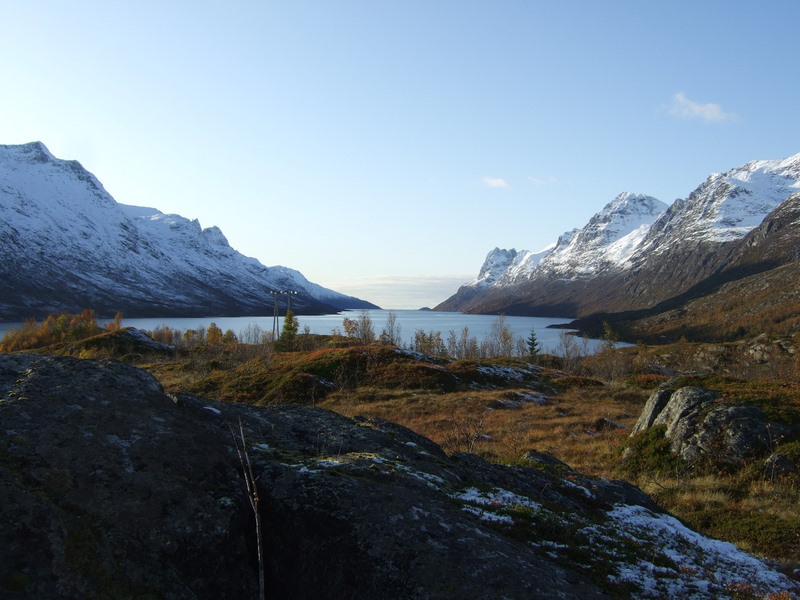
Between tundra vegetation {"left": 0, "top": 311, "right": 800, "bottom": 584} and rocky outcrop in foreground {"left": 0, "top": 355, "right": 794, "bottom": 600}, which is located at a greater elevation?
rocky outcrop in foreground {"left": 0, "top": 355, "right": 794, "bottom": 600}

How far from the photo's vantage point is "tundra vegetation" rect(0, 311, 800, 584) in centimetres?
1211

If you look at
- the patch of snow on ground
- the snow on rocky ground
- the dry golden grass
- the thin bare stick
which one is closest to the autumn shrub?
the dry golden grass

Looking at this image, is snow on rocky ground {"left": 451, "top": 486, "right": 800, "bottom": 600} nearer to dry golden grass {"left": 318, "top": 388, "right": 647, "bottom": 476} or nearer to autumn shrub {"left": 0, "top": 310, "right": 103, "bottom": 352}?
dry golden grass {"left": 318, "top": 388, "right": 647, "bottom": 476}

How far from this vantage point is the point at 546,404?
37.6m

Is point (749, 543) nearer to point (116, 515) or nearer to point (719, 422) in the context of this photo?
point (719, 422)

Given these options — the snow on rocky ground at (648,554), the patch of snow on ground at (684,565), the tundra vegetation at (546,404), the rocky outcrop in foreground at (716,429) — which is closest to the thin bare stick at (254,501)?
the snow on rocky ground at (648,554)

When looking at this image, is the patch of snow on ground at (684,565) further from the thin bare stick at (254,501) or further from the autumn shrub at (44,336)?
the autumn shrub at (44,336)

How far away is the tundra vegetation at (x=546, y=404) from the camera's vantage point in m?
12.1

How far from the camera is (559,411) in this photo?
108ft

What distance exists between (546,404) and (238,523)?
117 feet

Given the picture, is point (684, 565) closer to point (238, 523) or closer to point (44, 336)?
point (238, 523)

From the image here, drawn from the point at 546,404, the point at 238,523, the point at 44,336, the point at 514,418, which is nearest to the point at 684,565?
the point at 238,523

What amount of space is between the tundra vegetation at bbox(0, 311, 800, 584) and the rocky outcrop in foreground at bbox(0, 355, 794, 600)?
448 cm

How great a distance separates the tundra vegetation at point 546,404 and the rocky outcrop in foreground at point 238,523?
448 centimetres
